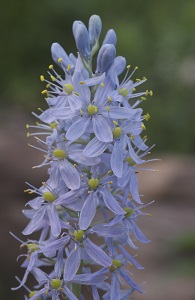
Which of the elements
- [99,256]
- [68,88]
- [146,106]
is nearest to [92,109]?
[68,88]

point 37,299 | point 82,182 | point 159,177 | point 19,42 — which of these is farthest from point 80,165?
point 19,42

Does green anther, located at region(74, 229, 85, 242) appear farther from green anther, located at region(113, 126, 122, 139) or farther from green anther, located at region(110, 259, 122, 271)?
green anther, located at region(113, 126, 122, 139)

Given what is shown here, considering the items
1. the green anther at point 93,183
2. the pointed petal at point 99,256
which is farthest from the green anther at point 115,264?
the green anther at point 93,183

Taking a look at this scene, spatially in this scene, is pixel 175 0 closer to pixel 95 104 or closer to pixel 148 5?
pixel 148 5

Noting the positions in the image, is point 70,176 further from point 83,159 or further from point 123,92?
point 123,92

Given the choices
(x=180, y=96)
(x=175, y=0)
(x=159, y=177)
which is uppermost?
(x=175, y=0)

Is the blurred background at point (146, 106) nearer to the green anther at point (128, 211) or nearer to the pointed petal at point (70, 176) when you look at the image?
the green anther at point (128, 211)
